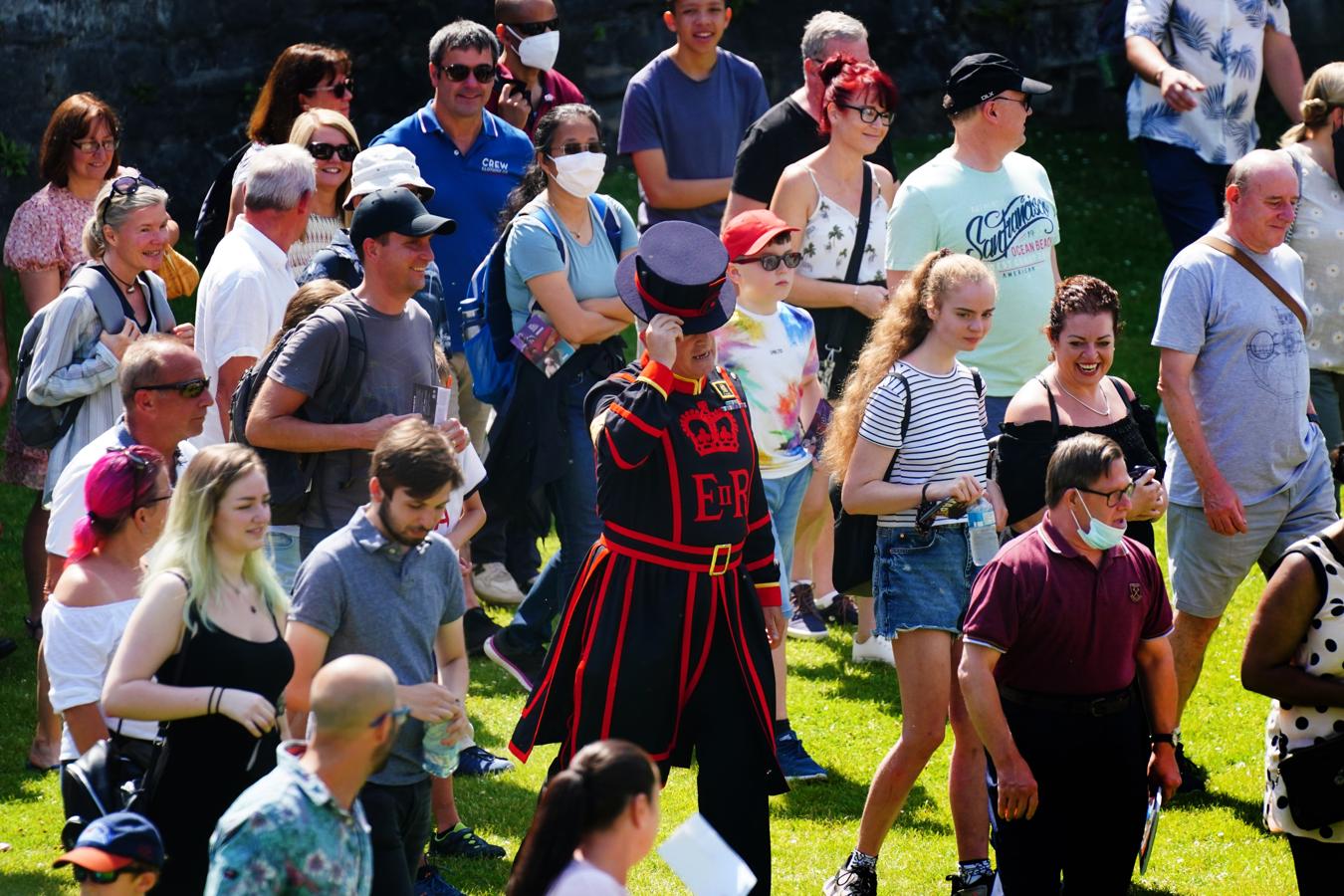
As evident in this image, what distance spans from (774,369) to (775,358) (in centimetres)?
4

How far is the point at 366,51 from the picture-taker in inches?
510

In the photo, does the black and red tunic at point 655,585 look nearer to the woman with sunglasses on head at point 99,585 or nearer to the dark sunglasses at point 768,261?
the woman with sunglasses on head at point 99,585

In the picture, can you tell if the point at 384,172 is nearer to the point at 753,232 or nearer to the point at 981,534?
the point at 753,232

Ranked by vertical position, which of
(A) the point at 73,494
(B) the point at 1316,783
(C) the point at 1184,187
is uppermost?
(C) the point at 1184,187

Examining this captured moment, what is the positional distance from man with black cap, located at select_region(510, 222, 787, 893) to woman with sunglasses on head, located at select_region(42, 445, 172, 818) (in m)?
1.21

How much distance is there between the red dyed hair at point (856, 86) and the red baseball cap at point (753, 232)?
3.43 feet

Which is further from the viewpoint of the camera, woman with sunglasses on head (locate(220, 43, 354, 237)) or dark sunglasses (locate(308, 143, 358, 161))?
woman with sunglasses on head (locate(220, 43, 354, 237))

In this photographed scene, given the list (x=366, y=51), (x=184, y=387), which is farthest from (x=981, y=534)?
(x=366, y=51)

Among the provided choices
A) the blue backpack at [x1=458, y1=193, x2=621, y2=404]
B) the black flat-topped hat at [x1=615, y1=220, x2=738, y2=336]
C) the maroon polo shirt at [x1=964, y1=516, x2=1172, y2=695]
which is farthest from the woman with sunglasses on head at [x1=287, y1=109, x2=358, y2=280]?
the maroon polo shirt at [x1=964, y1=516, x2=1172, y2=695]

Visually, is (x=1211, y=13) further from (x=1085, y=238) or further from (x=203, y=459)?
(x=203, y=459)

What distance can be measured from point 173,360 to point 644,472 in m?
1.38

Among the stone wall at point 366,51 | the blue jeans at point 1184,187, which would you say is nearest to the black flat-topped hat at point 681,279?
the blue jeans at point 1184,187

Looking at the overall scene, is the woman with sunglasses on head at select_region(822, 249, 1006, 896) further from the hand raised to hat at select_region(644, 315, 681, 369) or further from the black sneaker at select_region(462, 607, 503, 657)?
the black sneaker at select_region(462, 607, 503, 657)

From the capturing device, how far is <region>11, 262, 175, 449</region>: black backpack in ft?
20.2
